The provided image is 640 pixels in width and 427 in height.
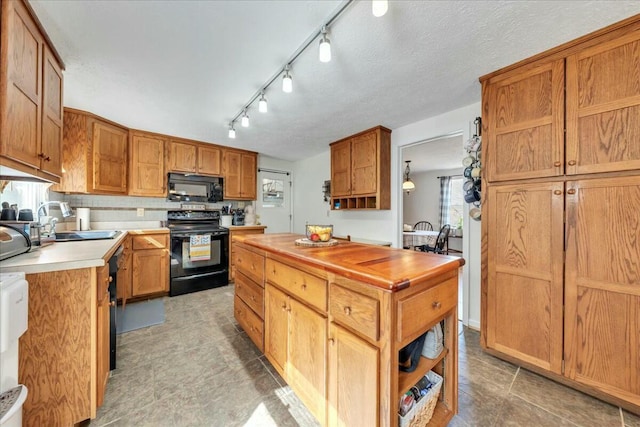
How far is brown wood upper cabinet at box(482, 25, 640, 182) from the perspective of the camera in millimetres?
1404

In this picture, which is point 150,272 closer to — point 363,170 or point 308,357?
point 308,357

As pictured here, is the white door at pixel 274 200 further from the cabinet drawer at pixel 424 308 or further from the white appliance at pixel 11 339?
the cabinet drawer at pixel 424 308

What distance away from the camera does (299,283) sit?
136 centimetres

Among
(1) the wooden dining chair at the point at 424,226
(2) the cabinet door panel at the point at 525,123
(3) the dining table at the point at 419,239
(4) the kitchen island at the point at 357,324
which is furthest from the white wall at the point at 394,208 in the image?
(1) the wooden dining chair at the point at 424,226

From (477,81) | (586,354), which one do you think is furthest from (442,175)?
(586,354)

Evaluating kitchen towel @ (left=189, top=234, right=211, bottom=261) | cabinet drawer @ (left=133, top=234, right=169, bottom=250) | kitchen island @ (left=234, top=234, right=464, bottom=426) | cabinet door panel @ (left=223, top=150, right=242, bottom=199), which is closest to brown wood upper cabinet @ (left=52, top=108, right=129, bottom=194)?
cabinet drawer @ (left=133, top=234, right=169, bottom=250)

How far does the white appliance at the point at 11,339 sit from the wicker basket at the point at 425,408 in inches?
60.3

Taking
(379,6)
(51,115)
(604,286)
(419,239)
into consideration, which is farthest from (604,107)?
(419,239)

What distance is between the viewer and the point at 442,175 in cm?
696

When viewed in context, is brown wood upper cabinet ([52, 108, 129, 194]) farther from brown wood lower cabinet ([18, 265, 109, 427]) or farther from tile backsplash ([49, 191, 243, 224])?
brown wood lower cabinet ([18, 265, 109, 427])

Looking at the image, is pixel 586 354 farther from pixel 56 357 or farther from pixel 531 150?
pixel 56 357

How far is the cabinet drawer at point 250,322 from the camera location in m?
1.82

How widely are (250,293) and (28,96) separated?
1845 mm

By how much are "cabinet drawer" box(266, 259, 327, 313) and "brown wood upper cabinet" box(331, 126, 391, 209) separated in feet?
6.25
